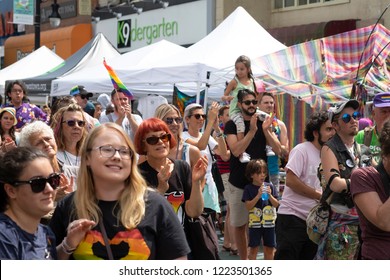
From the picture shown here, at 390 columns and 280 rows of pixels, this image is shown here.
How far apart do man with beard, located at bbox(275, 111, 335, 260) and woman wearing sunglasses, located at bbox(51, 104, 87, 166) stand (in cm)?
174

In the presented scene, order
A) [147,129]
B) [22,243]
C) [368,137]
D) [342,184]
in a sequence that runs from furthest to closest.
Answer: [368,137] → [342,184] → [147,129] → [22,243]

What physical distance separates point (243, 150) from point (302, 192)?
1.72 meters

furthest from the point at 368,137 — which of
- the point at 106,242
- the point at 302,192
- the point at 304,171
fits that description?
the point at 106,242

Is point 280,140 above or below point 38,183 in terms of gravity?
below

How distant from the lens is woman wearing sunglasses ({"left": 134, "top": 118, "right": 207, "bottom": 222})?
4.78m

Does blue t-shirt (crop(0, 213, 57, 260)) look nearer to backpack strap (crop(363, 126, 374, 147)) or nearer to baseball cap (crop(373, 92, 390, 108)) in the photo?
baseball cap (crop(373, 92, 390, 108))

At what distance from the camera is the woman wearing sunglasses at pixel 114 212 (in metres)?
3.34

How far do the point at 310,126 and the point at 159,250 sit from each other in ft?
10.5

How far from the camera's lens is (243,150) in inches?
313

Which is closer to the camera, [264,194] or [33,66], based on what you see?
[264,194]

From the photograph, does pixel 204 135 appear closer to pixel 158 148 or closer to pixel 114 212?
pixel 158 148

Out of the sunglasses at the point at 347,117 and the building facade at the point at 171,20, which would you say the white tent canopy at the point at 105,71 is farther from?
the sunglasses at the point at 347,117
